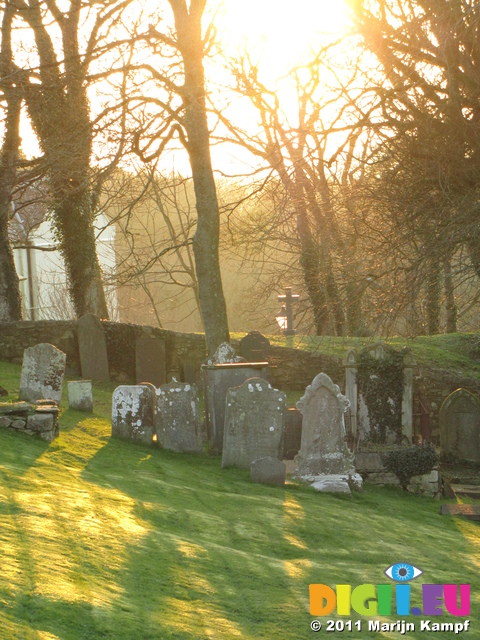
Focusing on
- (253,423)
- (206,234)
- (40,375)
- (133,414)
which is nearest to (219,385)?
(133,414)

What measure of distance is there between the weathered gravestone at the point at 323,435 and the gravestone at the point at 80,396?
4.22 m

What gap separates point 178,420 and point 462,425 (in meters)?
4.52

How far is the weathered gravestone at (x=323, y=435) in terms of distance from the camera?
10.2 m

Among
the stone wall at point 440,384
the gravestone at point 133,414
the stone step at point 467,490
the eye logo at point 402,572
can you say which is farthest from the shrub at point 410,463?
the stone wall at point 440,384

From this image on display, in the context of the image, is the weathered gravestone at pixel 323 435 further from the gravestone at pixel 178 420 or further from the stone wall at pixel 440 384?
the stone wall at pixel 440 384

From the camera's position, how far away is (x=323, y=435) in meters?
10.3

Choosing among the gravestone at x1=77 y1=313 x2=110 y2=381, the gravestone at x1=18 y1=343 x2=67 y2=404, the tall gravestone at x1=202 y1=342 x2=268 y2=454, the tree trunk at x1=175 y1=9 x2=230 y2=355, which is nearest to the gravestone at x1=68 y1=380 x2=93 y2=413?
the gravestone at x1=18 y1=343 x2=67 y2=404

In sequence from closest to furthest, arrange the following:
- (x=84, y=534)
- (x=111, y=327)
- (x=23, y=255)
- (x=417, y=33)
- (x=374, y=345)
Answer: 1. (x=84, y=534)
2. (x=417, y=33)
3. (x=374, y=345)
4. (x=111, y=327)
5. (x=23, y=255)

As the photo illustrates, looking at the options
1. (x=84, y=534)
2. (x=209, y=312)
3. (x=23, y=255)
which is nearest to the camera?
(x=84, y=534)

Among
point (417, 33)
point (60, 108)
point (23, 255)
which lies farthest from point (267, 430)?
point (23, 255)

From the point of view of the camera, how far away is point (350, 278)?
11938 mm

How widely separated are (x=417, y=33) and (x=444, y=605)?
709 cm

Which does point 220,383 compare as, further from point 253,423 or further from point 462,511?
point 462,511

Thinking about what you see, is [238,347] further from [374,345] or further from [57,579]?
[57,579]
